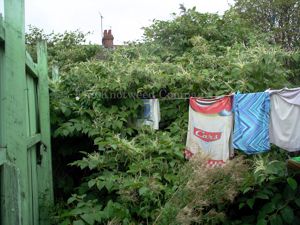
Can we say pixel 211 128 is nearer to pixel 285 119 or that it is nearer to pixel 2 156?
pixel 285 119

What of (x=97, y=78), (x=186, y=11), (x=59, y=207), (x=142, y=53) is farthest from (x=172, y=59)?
(x=59, y=207)

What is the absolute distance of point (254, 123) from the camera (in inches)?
145

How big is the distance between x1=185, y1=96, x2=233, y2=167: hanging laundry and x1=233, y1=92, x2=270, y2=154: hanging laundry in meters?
0.16

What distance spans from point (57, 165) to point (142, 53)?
272cm

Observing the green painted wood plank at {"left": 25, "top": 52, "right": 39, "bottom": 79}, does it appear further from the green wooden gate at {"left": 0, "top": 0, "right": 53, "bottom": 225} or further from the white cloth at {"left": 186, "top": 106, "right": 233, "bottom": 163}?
the white cloth at {"left": 186, "top": 106, "right": 233, "bottom": 163}

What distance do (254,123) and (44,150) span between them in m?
2.05

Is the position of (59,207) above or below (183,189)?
below

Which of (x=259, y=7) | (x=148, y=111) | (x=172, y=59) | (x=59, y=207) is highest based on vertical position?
(x=259, y=7)

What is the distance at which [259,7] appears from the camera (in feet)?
44.5

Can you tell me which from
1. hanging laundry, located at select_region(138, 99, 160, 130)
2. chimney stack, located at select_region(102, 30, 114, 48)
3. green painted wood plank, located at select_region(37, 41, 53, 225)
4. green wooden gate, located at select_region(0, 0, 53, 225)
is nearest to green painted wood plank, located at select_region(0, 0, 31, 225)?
green wooden gate, located at select_region(0, 0, 53, 225)

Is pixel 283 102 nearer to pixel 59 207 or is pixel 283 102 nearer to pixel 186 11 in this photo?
pixel 59 207

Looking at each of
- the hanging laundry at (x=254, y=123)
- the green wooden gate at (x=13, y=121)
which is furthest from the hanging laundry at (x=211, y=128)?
the green wooden gate at (x=13, y=121)

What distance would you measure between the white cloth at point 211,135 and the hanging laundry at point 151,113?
1.43 feet

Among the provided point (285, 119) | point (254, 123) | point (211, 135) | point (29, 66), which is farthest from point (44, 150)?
point (285, 119)
